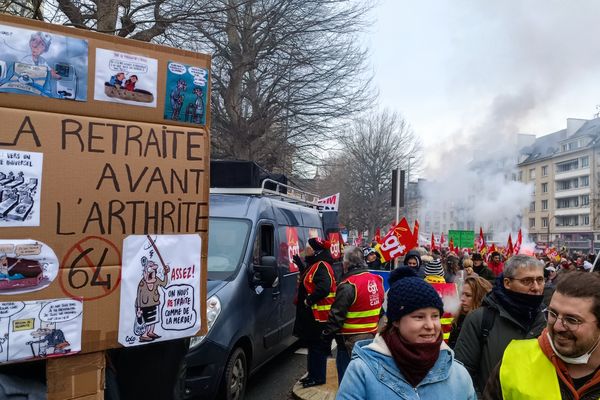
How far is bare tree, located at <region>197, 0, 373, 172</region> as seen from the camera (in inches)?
617

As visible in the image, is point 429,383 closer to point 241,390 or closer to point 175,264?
point 175,264

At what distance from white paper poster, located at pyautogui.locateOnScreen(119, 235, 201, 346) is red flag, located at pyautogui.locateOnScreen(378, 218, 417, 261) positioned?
784cm

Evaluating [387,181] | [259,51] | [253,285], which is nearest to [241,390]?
[253,285]

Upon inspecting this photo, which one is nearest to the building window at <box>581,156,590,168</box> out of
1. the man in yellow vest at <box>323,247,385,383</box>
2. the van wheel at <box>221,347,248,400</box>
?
the man in yellow vest at <box>323,247,385,383</box>

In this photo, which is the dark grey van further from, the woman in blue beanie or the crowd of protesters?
the woman in blue beanie

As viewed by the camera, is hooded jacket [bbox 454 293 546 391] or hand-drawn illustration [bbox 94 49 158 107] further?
hooded jacket [bbox 454 293 546 391]

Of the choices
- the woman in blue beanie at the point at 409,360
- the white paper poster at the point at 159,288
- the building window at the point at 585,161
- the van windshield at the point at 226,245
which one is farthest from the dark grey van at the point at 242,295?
the building window at the point at 585,161

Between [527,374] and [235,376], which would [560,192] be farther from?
[527,374]

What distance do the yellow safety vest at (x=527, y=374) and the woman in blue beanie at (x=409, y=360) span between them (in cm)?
24

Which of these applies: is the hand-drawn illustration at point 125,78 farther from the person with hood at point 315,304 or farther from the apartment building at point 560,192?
the apartment building at point 560,192

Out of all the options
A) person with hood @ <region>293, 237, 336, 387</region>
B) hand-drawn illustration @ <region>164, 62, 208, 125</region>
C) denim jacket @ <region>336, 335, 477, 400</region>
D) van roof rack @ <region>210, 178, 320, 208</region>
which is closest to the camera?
denim jacket @ <region>336, 335, 477, 400</region>

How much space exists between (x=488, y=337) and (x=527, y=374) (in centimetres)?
113

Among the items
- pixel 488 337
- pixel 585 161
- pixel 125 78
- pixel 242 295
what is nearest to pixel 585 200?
pixel 585 161

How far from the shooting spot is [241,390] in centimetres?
529
